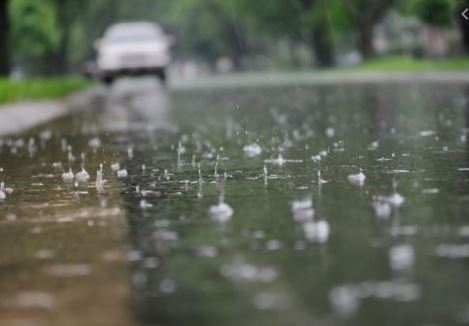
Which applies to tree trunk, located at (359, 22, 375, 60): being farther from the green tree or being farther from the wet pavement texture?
the wet pavement texture

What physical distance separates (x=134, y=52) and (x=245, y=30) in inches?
2500

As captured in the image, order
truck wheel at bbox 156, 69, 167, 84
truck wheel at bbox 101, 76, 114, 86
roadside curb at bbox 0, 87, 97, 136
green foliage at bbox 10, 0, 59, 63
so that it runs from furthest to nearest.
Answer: green foliage at bbox 10, 0, 59, 63, truck wheel at bbox 101, 76, 114, 86, truck wheel at bbox 156, 69, 167, 84, roadside curb at bbox 0, 87, 97, 136

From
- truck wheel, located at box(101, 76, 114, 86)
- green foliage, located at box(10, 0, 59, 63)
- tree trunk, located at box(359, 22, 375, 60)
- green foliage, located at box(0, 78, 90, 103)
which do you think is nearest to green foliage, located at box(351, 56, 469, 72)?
tree trunk, located at box(359, 22, 375, 60)

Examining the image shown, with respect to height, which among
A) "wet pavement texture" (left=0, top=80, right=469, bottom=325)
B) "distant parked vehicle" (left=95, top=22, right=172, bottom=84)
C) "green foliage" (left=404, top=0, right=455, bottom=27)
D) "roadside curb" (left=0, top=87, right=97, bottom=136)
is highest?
"green foliage" (left=404, top=0, right=455, bottom=27)

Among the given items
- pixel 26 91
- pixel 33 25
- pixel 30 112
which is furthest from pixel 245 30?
pixel 30 112

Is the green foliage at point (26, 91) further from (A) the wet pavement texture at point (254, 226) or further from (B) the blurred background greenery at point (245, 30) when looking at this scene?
(A) the wet pavement texture at point (254, 226)

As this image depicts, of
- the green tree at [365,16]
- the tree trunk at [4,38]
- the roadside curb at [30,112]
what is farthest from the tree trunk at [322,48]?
the roadside curb at [30,112]

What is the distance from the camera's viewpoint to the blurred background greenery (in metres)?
47.5

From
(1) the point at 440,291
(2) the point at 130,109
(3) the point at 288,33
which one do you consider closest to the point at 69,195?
(1) the point at 440,291

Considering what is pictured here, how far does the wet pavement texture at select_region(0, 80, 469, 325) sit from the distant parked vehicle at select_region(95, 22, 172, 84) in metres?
26.1

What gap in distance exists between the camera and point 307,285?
481 cm

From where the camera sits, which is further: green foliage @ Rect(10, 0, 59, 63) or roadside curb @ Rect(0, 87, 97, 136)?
green foliage @ Rect(10, 0, 59, 63)

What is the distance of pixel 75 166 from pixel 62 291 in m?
6.57

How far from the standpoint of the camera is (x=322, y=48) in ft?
255
